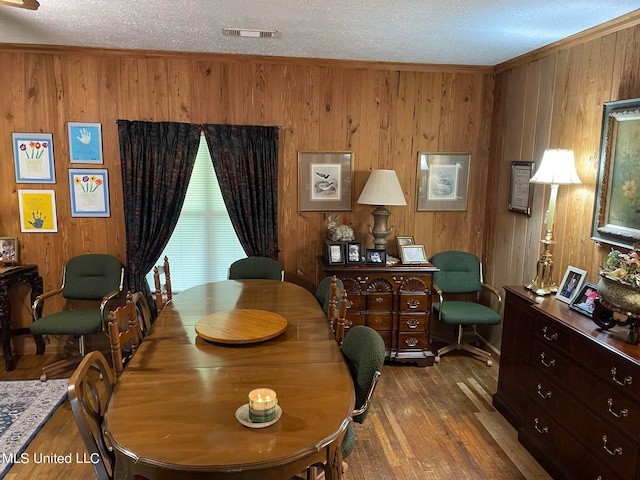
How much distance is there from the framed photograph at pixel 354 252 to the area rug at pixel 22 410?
2.42 m

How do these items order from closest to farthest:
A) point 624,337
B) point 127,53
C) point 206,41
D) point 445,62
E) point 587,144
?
1. point 624,337
2. point 587,144
3. point 206,41
4. point 127,53
5. point 445,62

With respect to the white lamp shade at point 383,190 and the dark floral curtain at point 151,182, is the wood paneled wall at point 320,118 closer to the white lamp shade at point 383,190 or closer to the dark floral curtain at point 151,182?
the dark floral curtain at point 151,182

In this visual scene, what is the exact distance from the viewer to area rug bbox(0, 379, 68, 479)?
2.72 metres

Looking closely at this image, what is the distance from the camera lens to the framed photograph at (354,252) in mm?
3942

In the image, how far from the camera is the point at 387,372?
3879 millimetres

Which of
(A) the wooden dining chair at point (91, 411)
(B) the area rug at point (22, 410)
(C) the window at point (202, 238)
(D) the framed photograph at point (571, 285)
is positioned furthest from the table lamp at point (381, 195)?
(B) the area rug at point (22, 410)

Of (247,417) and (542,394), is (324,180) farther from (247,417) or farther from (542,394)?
(247,417)

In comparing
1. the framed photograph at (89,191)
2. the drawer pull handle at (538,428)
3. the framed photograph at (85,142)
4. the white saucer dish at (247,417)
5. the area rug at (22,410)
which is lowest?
the area rug at (22,410)

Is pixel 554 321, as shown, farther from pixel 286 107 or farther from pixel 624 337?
pixel 286 107

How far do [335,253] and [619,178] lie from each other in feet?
6.84

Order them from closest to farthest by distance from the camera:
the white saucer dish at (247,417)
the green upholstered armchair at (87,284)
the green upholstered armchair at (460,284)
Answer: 1. the white saucer dish at (247,417)
2. the green upholstered armchair at (87,284)
3. the green upholstered armchair at (460,284)

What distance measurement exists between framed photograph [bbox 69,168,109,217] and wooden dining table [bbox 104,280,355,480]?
1.78 metres

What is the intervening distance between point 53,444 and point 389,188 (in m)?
2.98

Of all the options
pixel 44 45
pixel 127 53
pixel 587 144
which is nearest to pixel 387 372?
pixel 587 144
